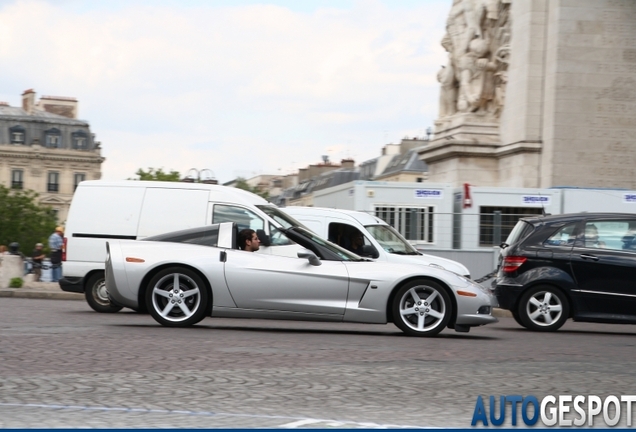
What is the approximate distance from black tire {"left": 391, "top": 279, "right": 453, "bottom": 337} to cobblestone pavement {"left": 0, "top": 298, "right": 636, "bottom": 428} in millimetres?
170

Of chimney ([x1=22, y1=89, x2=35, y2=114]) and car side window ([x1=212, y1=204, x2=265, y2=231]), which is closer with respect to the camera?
car side window ([x1=212, y1=204, x2=265, y2=231])

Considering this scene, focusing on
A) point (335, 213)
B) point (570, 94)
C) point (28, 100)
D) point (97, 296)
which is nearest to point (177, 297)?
point (97, 296)

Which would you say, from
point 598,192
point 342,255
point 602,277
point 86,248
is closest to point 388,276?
point 342,255

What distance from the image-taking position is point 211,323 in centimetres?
1440

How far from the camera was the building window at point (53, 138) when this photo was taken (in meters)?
109

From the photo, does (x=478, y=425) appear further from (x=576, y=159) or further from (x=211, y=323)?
(x=576, y=159)

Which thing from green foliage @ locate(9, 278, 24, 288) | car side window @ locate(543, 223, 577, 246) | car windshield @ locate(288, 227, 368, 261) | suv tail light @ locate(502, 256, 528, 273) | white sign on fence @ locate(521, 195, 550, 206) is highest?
white sign on fence @ locate(521, 195, 550, 206)

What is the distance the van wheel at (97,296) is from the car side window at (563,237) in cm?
579

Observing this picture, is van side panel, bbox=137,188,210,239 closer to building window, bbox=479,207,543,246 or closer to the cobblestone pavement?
the cobblestone pavement

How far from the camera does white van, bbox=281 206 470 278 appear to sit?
18.7 m

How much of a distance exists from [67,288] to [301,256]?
16.7 ft

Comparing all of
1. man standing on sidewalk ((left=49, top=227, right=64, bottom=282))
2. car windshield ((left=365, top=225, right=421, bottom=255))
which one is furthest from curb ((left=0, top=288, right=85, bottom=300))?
car windshield ((left=365, top=225, right=421, bottom=255))

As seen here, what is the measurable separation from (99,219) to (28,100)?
9855 cm

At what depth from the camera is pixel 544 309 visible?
15500 mm
